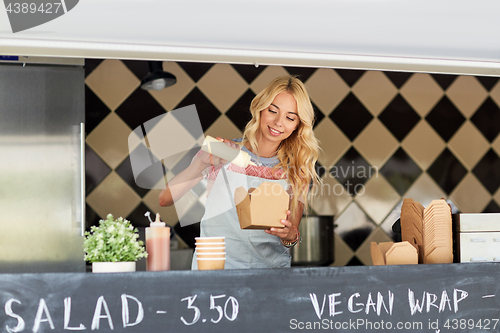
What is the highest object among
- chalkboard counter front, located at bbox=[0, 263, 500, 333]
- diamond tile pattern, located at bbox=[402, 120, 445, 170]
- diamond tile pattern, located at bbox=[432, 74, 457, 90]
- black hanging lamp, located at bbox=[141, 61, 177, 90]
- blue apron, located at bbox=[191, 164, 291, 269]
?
diamond tile pattern, located at bbox=[432, 74, 457, 90]

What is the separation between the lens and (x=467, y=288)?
117 cm

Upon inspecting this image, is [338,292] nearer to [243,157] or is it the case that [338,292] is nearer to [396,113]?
[243,157]

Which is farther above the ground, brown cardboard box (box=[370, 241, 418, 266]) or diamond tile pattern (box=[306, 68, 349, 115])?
diamond tile pattern (box=[306, 68, 349, 115])

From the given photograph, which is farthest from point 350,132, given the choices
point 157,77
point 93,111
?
point 93,111

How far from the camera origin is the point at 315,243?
273cm

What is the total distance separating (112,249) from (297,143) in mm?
848

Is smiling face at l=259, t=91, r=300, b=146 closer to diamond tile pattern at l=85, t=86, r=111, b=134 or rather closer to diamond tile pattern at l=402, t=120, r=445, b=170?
diamond tile pattern at l=85, t=86, r=111, b=134

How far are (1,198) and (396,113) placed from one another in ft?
7.51

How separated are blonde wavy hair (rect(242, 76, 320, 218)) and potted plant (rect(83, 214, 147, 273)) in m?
0.68

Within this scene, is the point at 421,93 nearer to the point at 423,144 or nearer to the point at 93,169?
the point at 423,144

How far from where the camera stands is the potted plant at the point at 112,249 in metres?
1.08

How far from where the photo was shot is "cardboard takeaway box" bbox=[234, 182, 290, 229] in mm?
1132

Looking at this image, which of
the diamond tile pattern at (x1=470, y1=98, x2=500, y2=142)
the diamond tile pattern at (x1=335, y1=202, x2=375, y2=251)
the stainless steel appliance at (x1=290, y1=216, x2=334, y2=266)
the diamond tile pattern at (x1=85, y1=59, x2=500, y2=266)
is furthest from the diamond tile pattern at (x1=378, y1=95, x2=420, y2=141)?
the stainless steel appliance at (x1=290, y1=216, x2=334, y2=266)

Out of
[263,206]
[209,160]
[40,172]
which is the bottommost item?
[263,206]
